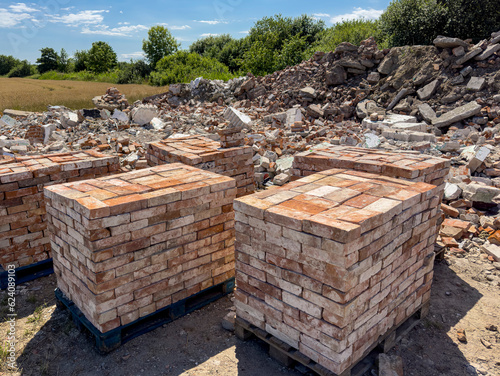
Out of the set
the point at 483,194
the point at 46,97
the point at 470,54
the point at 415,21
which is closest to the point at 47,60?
the point at 46,97

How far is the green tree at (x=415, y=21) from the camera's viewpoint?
19.7 m

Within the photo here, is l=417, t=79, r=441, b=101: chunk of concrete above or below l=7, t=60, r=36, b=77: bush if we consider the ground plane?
below

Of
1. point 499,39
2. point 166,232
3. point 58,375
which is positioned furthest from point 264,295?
point 499,39

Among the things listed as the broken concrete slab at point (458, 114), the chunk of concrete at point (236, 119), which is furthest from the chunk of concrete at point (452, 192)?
the chunk of concrete at point (236, 119)

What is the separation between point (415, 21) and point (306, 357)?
21464mm

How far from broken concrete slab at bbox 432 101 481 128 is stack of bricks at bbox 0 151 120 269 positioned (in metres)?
12.2

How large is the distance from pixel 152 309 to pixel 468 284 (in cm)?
468

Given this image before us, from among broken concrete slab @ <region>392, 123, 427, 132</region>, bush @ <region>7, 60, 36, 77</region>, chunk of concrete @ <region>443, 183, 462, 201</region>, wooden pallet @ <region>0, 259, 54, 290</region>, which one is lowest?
wooden pallet @ <region>0, 259, 54, 290</region>

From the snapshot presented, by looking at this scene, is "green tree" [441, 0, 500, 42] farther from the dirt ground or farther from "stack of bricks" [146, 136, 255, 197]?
the dirt ground

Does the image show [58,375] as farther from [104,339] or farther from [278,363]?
[278,363]

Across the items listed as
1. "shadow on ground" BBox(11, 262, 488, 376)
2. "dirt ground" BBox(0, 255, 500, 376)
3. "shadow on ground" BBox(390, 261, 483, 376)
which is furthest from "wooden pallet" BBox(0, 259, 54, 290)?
"shadow on ground" BBox(390, 261, 483, 376)

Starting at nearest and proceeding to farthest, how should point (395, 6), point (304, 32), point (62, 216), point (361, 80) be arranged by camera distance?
point (62, 216), point (361, 80), point (395, 6), point (304, 32)

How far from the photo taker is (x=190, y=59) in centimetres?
3584

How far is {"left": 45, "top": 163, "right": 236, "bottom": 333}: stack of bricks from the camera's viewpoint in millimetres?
3764
